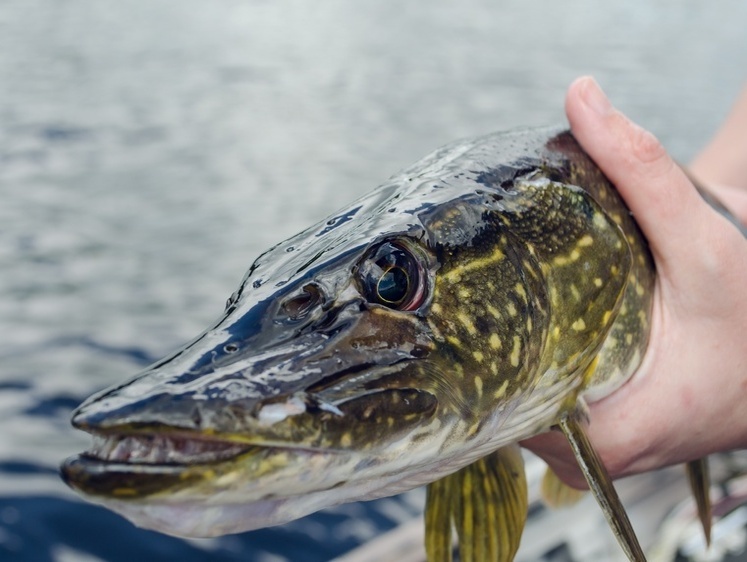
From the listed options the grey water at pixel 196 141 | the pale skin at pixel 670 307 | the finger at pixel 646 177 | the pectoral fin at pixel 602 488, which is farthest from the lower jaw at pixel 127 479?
the grey water at pixel 196 141

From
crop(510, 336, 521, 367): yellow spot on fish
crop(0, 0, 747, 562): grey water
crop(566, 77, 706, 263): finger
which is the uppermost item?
crop(0, 0, 747, 562): grey water

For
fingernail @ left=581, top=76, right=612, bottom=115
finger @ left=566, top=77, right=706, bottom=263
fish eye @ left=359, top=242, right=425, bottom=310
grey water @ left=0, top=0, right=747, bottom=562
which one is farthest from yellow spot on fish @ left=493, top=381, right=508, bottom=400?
grey water @ left=0, top=0, right=747, bottom=562

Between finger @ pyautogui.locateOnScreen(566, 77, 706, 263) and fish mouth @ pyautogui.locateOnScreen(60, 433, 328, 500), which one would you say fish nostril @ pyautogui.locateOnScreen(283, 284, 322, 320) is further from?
finger @ pyautogui.locateOnScreen(566, 77, 706, 263)

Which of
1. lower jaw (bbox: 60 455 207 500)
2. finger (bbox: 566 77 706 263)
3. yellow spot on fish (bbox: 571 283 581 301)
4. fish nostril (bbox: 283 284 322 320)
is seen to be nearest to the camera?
A: lower jaw (bbox: 60 455 207 500)

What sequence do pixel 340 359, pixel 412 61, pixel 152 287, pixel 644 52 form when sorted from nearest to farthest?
pixel 340 359 → pixel 152 287 → pixel 412 61 → pixel 644 52

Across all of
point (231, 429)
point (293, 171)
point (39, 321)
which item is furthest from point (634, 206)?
point (293, 171)

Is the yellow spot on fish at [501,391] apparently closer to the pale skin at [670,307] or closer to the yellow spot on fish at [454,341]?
the yellow spot on fish at [454,341]

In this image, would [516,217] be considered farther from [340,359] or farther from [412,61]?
[412,61]
